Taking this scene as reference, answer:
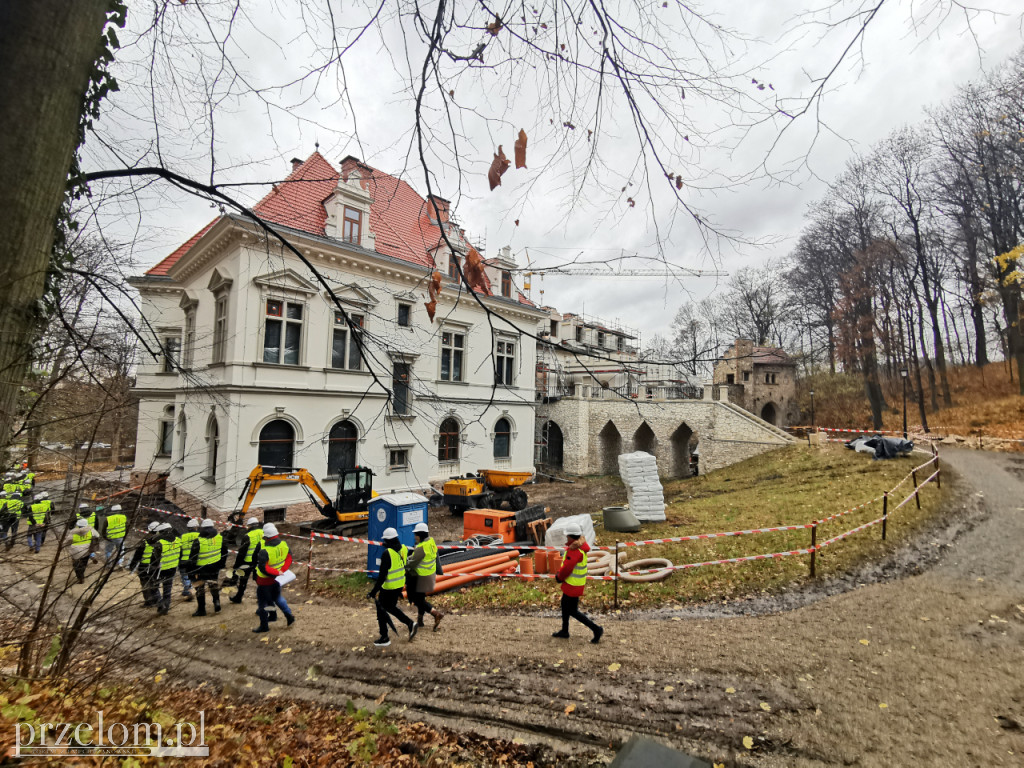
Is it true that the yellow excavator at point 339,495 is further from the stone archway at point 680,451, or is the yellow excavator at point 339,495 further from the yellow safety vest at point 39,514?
the stone archway at point 680,451

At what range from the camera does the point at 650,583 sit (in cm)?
895

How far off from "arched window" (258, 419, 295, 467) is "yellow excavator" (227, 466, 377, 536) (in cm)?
59

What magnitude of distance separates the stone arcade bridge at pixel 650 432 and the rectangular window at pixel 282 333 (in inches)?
573

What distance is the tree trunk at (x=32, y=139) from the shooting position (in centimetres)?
199

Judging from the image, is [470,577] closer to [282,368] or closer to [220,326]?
[282,368]

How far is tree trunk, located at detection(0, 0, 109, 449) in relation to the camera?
199 centimetres

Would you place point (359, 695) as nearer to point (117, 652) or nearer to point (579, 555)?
point (117, 652)

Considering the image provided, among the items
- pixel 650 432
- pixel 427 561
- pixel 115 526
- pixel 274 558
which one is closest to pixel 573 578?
pixel 427 561

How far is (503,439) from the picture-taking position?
2478 cm

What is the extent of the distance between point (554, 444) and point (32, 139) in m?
31.0

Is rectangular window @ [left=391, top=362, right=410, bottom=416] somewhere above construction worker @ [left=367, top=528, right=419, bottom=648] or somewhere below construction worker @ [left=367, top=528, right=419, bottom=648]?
above

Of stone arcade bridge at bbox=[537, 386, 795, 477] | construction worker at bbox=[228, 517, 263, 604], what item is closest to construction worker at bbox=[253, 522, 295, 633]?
construction worker at bbox=[228, 517, 263, 604]

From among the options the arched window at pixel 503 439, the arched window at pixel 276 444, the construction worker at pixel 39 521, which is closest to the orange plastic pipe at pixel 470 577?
the construction worker at pixel 39 521

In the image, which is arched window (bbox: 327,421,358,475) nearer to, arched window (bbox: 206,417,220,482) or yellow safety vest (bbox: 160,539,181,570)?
arched window (bbox: 206,417,220,482)
